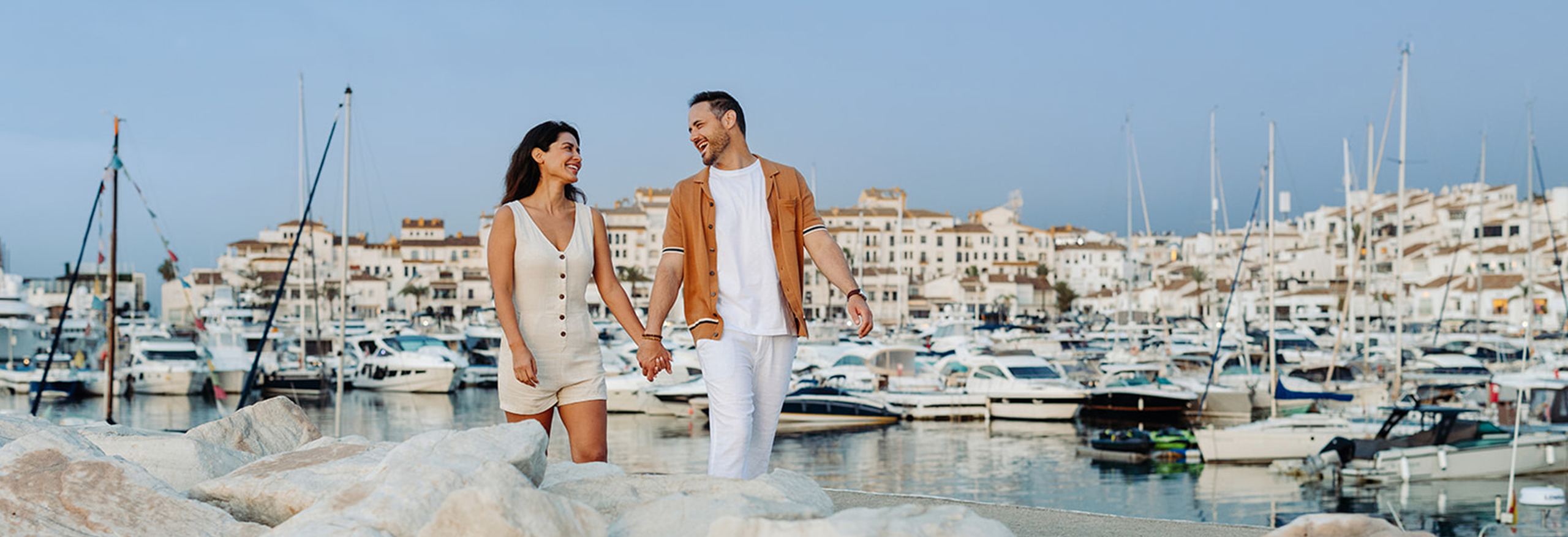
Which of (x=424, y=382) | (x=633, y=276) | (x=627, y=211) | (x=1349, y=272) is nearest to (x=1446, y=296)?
(x=1349, y=272)

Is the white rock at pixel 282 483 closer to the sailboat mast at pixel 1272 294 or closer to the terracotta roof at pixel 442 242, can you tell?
the sailboat mast at pixel 1272 294

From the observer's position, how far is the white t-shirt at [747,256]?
5.26 m

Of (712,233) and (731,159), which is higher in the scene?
(731,159)

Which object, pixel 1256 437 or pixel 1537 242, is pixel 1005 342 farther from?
pixel 1537 242

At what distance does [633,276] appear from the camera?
351 feet

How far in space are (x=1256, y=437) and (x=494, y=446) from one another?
24184mm

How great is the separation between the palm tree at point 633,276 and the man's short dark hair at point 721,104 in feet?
326

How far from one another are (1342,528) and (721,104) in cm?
267

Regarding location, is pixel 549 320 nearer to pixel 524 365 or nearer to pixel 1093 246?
pixel 524 365

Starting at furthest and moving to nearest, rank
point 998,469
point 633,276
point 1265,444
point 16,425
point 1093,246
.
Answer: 1. point 1093,246
2. point 633,276
3. point 998,469
4. point 1265,444
5. point 16,425

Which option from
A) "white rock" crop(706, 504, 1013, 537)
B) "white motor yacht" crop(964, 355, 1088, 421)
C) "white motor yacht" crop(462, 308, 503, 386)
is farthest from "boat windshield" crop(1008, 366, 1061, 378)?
"white rock" crop(706, 504, 1013, 537)

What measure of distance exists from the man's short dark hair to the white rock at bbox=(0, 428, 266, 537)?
7.31 ft

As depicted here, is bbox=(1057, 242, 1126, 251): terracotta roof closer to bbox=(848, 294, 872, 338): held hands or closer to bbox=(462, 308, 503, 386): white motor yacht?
bbox=(462, 308, 503, 386): white motor yacht

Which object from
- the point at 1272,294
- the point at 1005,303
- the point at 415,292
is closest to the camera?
the point at 1272,294
